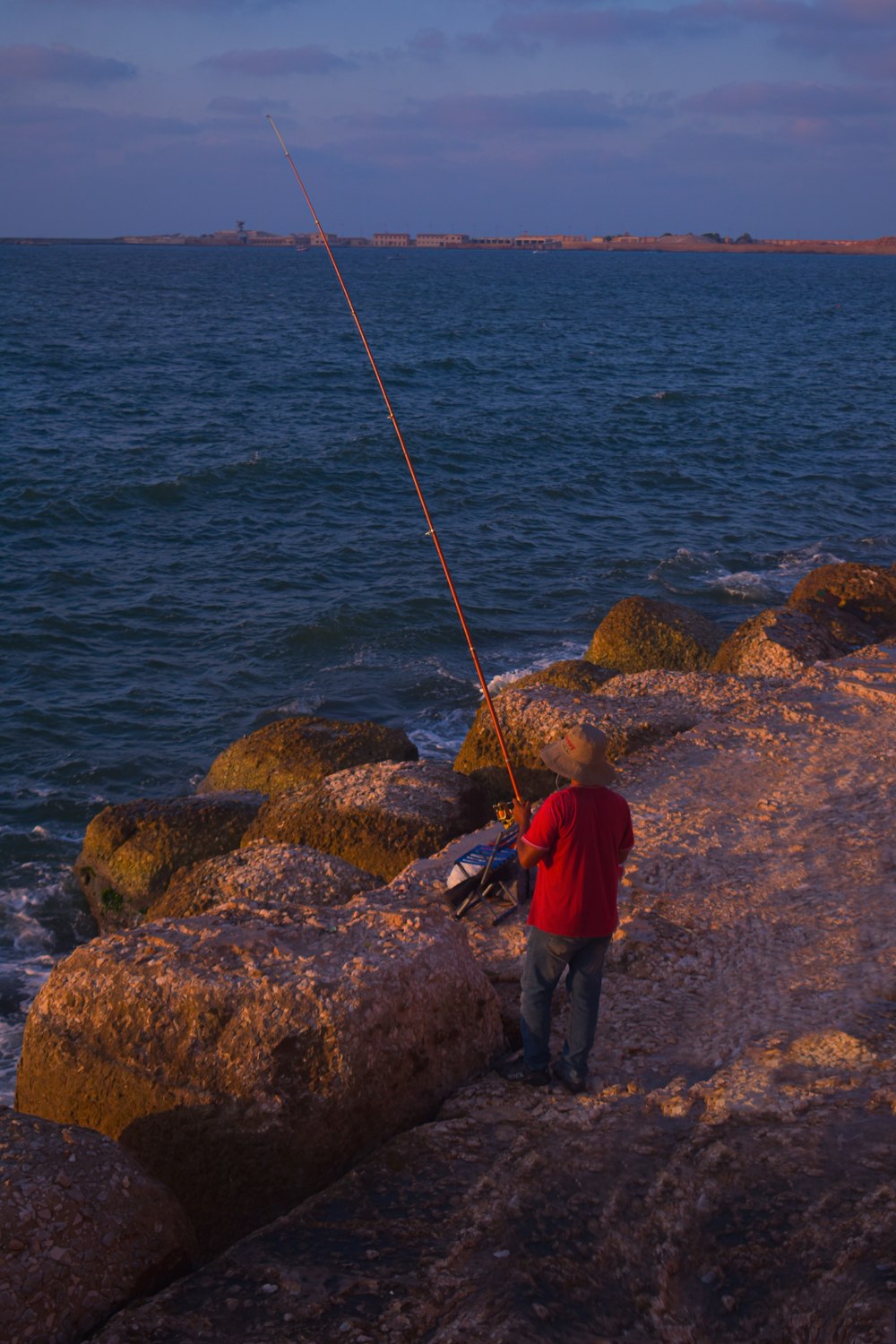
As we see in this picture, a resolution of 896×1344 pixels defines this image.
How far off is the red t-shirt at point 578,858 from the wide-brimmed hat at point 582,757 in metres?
0.06

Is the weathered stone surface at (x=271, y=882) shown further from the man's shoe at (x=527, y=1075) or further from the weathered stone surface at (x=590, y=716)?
the weathered stone surface at (x=590, y=716)

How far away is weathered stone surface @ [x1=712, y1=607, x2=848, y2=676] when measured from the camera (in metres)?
9.99


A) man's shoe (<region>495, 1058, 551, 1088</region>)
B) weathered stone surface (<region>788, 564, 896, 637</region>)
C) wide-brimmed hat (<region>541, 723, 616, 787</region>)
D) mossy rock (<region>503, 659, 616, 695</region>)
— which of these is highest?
wide-brimmed hat (<region>541, 723, 616, 787</region>)

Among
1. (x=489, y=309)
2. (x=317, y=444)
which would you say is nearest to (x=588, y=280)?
(x=489, y=309)

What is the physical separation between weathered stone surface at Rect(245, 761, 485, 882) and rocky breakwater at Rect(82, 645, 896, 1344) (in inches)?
36.4

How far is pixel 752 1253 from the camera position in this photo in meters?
3.50

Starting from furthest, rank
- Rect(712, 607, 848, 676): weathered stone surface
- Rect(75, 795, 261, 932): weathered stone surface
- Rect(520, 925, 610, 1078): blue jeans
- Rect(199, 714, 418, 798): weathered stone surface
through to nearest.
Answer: Rect(712, 607, 848, 676): weathered stone surface < Rect(199, 714, 418, 798): weathered stone surface < Rect(75, 795, 261, 932): weathered stone surface < Rect(520, 925, 610, 1078): blue jeans

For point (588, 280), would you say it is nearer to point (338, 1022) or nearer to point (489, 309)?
point (489, 309)

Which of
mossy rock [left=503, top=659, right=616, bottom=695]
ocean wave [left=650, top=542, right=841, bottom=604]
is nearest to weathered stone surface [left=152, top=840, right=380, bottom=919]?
mossy rock [left=503, top=659, right=616, bottom=695]

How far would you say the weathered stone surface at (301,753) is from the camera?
30.8ft

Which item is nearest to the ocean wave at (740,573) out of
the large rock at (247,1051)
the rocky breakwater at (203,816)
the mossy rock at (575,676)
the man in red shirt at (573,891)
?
the mossy rock at (575,676)

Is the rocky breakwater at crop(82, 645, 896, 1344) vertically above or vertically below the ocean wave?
below

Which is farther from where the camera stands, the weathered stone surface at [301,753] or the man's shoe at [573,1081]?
the weathered stone surface at [301,753]

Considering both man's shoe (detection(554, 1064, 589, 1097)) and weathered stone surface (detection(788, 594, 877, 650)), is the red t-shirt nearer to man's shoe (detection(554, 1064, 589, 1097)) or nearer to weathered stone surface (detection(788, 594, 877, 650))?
man's shoe (detection(554, 1064, 589, 1097))
